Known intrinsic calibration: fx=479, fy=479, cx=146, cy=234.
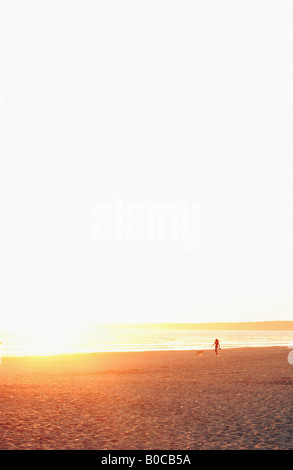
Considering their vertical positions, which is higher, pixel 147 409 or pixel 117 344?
pixel 147 409

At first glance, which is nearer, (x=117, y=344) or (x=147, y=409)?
(x=147, y=409)

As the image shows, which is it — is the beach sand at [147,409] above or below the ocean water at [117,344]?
above

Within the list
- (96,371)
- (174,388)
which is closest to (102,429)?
(174,388)

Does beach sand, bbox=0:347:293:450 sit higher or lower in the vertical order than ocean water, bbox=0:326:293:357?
higher

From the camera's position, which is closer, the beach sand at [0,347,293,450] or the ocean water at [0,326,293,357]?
the beach sand at [0,347,293,450]

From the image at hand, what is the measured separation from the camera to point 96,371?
114 feet

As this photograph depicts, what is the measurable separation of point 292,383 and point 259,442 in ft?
49.3

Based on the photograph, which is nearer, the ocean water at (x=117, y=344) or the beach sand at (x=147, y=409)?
the beach sand at (x=147, y=409)

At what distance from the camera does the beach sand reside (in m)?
13.5

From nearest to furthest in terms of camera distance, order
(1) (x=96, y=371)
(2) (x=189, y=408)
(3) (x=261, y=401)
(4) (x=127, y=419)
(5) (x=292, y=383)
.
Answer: (4) (x=127, y=419) → (2) (x=189, y=408) → (3) (x=261, y=401) → (5) (x=292, y=383) → (1) (x=96, y=371)

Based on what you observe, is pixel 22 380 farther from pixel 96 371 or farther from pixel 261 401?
pixel 261 401

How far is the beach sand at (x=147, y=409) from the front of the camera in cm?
1350

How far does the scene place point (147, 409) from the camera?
18.9m
